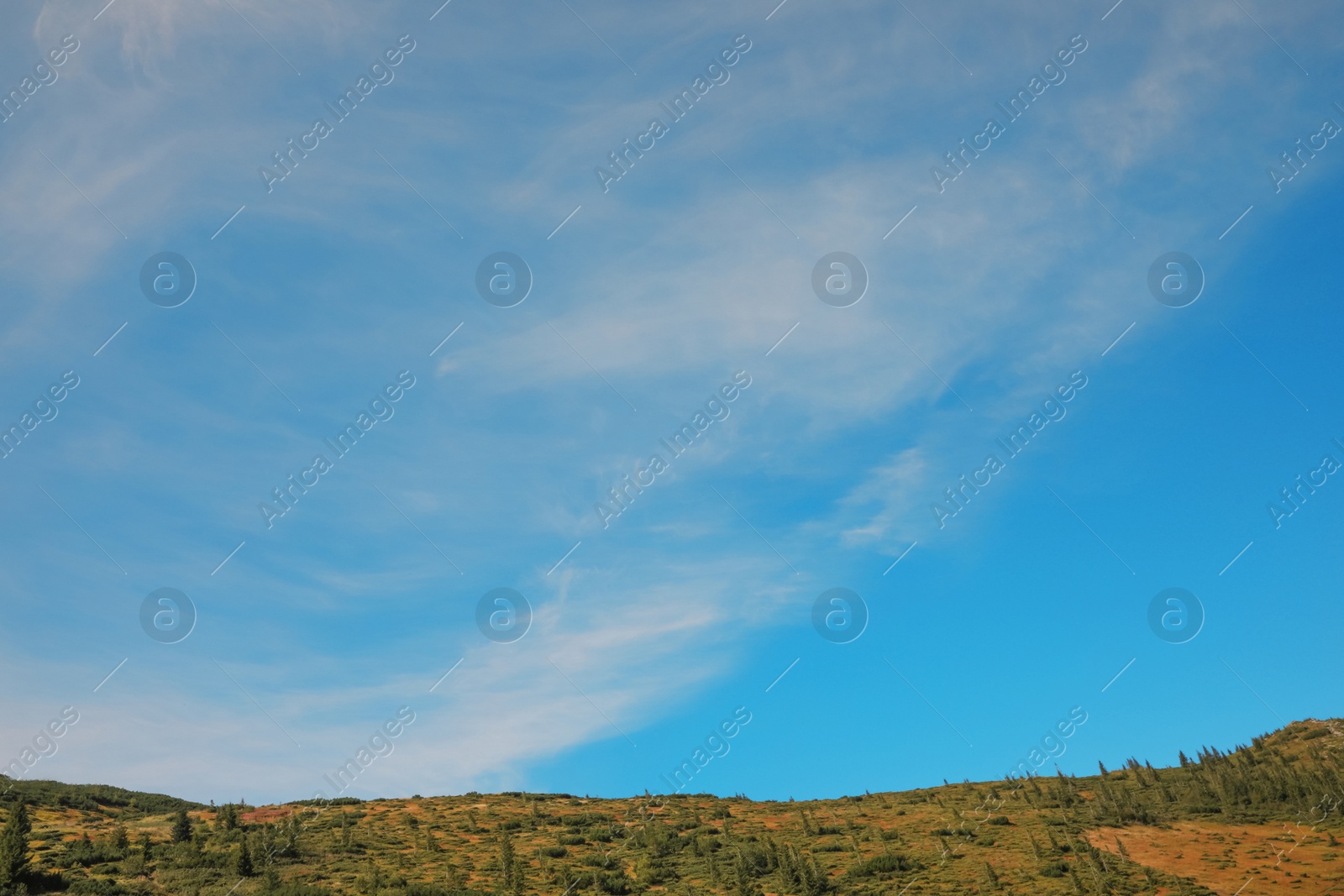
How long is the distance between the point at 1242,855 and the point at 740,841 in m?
27.8

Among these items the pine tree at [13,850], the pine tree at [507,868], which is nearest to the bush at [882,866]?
the pine tree at [507,868]

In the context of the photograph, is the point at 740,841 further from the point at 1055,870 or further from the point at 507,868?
the point at 1055,870

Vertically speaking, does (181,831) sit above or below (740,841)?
above

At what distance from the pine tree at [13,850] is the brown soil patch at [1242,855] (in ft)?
177

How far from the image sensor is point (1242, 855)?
46375 mm

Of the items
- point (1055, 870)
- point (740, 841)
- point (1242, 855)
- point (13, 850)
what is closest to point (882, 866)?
point (1055, 870)

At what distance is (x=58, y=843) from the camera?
43.8 m

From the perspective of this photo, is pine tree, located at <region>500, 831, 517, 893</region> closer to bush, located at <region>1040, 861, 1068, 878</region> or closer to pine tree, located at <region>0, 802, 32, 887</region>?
pine tree, located at <region>0, 802, 32, 887</region>

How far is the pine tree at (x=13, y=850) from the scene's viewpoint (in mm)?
35022

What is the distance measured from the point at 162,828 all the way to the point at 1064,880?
169 ft

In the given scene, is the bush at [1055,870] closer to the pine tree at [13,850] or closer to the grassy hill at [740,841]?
the grassy hill at [740,841]

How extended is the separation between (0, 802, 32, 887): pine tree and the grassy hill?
0.18 m

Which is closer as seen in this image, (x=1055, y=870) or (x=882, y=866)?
(x=1055, y=870)

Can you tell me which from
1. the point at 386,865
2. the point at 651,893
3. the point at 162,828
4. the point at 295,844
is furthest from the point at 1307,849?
the point at 162,828
